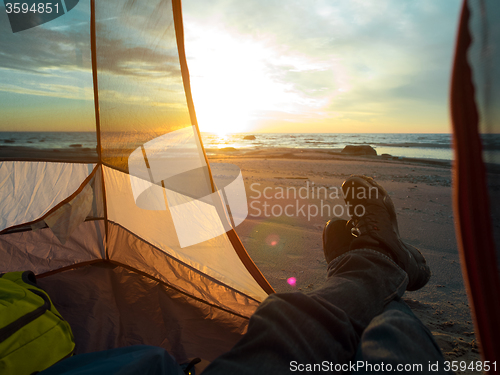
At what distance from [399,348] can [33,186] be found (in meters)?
2.31

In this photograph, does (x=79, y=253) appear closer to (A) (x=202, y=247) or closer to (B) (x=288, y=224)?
(A) (x=202, y=247)

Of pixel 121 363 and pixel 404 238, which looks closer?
pixel 121 363

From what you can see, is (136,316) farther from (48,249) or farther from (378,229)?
(378,229)

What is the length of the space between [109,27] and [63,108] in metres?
0.65

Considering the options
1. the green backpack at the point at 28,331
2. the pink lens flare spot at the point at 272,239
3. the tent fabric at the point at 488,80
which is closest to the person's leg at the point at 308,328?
the tent fabric at the point at 488,80

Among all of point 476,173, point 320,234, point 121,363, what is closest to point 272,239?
point 320,234

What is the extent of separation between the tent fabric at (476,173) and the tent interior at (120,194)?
1074mm

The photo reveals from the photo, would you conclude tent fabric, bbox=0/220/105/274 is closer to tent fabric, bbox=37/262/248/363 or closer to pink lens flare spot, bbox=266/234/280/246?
tent fabric, bbox=37/262/248/363

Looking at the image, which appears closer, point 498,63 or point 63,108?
point 498,63

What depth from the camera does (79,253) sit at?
2029 millimetres

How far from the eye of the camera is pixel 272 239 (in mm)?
2721

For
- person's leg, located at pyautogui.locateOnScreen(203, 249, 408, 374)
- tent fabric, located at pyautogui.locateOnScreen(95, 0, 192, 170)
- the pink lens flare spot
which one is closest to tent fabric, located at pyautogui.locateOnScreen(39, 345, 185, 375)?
person's leg, located at pyautogui.locateOnScreen(203, 249, 408, 374)

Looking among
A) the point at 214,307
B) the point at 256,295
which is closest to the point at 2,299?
the point at 214,307

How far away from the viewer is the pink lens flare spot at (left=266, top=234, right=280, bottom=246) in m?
2.63
